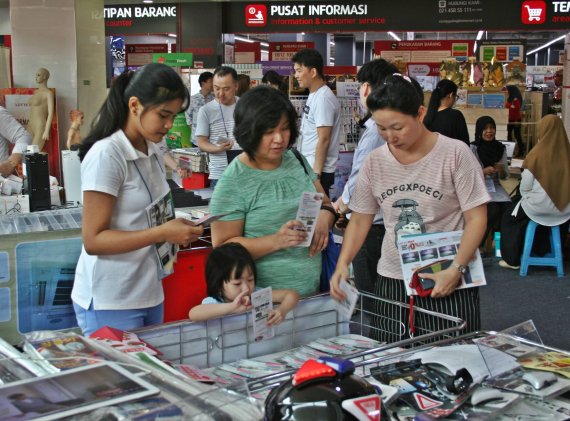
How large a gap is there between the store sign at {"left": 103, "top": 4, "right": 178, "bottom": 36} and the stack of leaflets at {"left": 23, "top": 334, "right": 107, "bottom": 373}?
15217mm

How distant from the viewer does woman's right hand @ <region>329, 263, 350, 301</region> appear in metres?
2.24

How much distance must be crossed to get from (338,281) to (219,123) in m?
3.94

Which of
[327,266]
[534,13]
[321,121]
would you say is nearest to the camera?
[327,266]

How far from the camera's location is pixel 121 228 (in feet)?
7.51

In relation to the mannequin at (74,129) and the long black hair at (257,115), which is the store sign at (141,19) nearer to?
the mannequin at (74,129)

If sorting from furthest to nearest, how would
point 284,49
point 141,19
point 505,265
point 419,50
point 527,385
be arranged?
point 284,49, point 141,19, point 419,50, point 505,265, point 527,385

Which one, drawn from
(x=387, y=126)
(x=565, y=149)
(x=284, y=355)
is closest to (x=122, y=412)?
(x=284, y=355)

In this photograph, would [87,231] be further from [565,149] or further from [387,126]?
[565,149]

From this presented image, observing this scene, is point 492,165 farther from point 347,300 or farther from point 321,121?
point 347,300

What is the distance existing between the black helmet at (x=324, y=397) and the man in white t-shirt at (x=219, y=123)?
474 cm

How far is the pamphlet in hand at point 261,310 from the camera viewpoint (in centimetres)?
200

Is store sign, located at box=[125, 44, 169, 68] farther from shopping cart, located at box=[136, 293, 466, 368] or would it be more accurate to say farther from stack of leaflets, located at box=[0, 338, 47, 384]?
stack of leaflets, located at box=[0, 338, 47, 384]

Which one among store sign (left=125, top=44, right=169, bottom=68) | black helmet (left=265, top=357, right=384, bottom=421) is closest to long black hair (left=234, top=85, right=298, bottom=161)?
black helmet (left=265, top=357, right=384, bottom=421)

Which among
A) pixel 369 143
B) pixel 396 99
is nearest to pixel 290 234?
pixel 396 99
